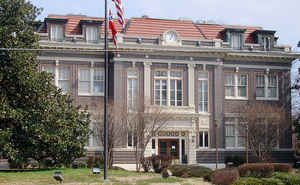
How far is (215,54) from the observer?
39688 mm

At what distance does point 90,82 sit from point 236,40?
12.9 metres

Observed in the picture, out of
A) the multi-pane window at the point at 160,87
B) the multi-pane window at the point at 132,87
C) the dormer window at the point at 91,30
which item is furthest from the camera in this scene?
the dormer window at the point at 91,30

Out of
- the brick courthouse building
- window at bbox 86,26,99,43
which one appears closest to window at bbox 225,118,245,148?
the brick courthouse building

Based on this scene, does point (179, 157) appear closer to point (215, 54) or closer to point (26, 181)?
point (215, 54)

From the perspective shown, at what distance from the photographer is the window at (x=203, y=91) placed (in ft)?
131

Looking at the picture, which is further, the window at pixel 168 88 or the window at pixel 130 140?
the window at pixel 168 88

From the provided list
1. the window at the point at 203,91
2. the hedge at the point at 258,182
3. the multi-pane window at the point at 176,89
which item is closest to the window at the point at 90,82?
the multi-pane window at the point at 176,89

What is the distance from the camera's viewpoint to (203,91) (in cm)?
3991

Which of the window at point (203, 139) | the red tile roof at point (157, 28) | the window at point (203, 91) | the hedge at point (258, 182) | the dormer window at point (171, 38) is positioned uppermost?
the red tile roof at point (157, 28)

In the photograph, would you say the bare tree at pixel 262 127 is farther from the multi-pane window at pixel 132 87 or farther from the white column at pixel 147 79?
the multi-pane window at pixel 132 87

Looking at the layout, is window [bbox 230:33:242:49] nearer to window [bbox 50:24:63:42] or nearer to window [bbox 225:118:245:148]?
window [bbox 225:118:245:148]

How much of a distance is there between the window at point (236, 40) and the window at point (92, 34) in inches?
450

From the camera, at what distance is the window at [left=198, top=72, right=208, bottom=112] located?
3978cm

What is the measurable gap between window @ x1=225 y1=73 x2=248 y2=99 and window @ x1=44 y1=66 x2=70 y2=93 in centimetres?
1288
